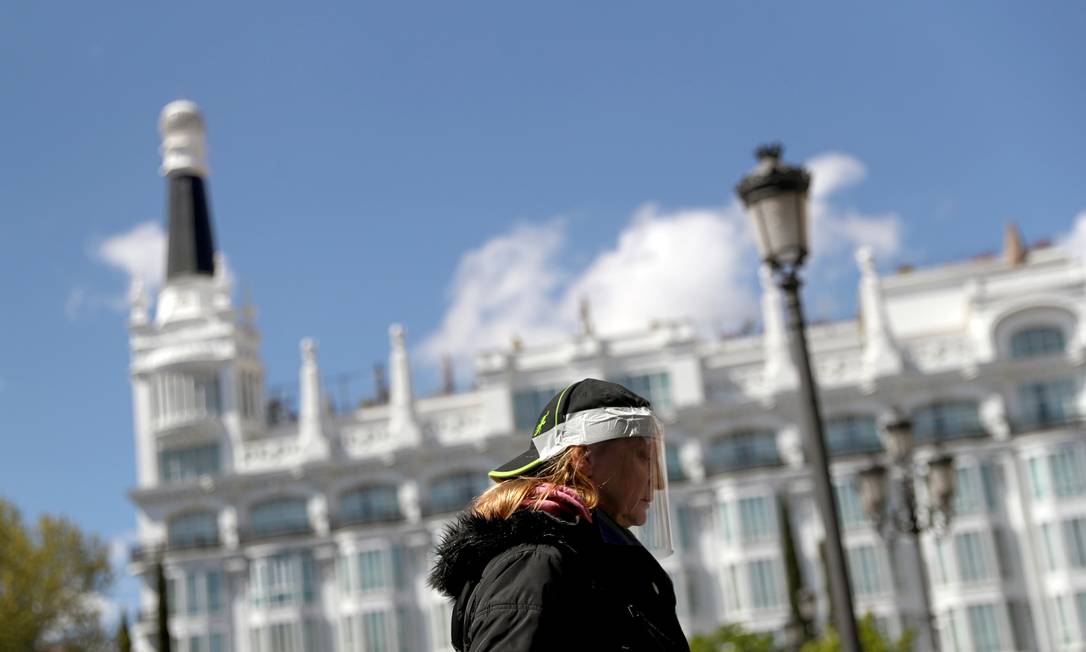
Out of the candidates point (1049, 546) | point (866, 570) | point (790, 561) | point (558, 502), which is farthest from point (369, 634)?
point (558, 502)

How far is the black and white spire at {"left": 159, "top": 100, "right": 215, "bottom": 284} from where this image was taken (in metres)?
65.2

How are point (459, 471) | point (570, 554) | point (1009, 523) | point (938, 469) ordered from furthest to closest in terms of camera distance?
point (459, 471) < point (1009, 523) < point (938, 469) < point (570, 554)

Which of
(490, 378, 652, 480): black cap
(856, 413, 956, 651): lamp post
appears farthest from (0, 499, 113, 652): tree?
(490, 378, 652, 480): black cap

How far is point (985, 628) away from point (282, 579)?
2677 centimetres

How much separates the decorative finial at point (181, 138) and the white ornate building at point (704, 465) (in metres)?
8.82

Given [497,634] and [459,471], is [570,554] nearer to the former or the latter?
[497,634]

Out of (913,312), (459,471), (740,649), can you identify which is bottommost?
(740,649)

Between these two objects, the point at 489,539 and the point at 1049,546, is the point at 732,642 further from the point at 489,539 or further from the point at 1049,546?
the point at 489,539

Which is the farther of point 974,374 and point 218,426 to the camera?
point 218,426

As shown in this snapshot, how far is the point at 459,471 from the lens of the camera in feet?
190

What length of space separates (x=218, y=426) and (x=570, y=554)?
58182mm

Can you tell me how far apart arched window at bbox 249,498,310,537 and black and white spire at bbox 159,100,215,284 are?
12.2m

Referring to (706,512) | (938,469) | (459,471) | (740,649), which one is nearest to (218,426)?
(459,471)

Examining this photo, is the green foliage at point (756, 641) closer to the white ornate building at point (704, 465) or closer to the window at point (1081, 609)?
the white ornate building at point (704, 465)
